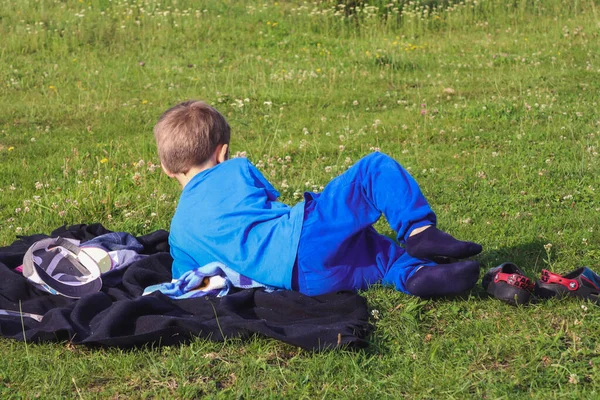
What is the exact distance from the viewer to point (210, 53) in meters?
12.3

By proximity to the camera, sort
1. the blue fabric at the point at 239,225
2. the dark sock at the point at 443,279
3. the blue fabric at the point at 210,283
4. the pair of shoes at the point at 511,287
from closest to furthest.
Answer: the dark sock at the point at 443,279
the pair of shoes at the point at 511,287
the blue fabric at the point at 239,225
the blue fabric at the point at 210,283

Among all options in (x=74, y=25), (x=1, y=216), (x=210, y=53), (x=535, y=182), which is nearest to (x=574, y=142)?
(x=535, y=182)

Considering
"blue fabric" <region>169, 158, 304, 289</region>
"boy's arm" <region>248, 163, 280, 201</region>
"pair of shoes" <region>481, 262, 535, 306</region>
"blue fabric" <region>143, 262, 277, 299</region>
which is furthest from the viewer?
"boy's arm" <region>248, 163, 280, 201</region>

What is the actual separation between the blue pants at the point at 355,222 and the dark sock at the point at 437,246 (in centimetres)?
8

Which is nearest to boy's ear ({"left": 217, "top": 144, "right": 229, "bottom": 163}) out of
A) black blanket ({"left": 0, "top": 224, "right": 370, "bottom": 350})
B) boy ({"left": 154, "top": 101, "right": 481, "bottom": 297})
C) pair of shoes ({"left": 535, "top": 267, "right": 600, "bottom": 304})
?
boy ({"left": 154, "top": 101, "right": 481, "bottom": 297})

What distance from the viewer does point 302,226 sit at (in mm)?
4238

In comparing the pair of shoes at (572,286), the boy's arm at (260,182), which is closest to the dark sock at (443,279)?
the pair of shoes at (572,286)

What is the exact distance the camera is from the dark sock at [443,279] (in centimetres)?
405

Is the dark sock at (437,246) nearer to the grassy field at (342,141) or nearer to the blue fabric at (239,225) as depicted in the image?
the grassy field at (342,141)

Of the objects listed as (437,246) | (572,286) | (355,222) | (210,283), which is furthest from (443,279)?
(210,283)

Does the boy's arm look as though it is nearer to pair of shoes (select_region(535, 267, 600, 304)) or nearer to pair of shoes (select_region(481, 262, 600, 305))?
pair of shoes (select_region(481, 262, 600, 305))

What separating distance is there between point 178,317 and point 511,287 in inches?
69.5

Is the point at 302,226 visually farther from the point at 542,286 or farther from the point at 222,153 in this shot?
the point at 542,286

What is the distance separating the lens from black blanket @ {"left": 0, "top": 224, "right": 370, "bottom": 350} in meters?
3.91
